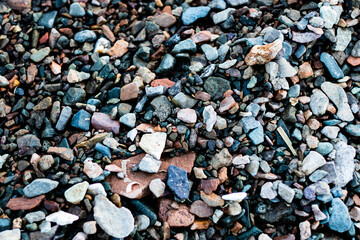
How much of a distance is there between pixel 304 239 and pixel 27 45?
7.18ft

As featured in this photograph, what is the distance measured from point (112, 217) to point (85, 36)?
4.26 ft

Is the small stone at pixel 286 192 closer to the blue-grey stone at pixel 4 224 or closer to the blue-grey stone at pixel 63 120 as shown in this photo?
the blue-grey stone at pixel 63 120

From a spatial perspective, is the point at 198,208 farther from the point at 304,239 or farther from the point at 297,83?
the point at 297,83

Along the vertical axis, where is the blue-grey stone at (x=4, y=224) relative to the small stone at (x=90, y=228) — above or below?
above

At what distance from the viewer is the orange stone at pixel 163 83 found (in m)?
2.13

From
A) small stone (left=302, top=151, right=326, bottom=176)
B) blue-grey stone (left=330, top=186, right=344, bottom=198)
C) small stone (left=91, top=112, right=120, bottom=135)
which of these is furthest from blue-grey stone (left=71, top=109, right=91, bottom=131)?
blue-grey stone (left=330, top=186, right=344, bottom=198)

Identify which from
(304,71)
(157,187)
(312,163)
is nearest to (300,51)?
(304,71)

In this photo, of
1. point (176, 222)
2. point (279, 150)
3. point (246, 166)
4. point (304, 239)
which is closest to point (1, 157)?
point (176, 222)

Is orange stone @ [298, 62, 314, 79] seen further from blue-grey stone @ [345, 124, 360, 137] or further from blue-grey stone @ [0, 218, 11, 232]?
blue-grey stone @ [0, 218, 11, 232]

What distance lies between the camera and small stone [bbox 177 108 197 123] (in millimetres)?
1967

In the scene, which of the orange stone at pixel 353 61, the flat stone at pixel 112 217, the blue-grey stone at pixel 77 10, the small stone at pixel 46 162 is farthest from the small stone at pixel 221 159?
the blue-grey stone at pixel 77 10

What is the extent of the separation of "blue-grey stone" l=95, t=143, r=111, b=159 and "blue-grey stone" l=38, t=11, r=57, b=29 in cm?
106

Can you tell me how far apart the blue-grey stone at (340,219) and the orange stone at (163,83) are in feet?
3.89

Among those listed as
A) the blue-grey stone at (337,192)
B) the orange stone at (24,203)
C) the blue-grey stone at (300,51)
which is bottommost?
the blue-grey stone at (337,192)
